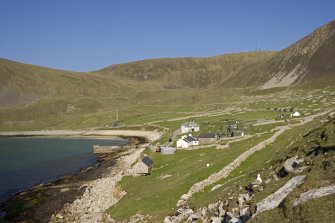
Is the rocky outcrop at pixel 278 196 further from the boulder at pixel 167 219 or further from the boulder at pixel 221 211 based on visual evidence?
the boulder at pixel 167 219

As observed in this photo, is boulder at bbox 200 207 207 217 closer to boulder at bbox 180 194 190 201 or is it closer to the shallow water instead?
boulder at bbox 180 194 190 201

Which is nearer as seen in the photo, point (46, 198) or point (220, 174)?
point (220, 174)

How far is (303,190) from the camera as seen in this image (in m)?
26.1

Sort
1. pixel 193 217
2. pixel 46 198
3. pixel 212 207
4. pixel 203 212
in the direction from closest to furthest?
pixel 212 207, pixel 203 212, pixel 193 217, pixel 46 198

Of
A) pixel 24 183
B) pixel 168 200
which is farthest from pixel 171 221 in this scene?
pixel 24 183

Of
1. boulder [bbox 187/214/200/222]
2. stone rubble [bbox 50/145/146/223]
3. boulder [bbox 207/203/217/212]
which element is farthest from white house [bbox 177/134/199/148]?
boulder [bbox 207/203/217/212]

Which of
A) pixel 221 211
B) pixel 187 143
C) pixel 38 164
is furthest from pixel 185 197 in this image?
pixel 38 164

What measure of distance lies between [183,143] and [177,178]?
2054 inches

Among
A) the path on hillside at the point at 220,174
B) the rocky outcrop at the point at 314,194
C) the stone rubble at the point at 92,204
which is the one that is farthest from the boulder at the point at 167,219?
the rocky outcrop at the point at 314,194

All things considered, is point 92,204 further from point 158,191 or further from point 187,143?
point 187,143

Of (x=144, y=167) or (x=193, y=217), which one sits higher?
(x=193, y=217)

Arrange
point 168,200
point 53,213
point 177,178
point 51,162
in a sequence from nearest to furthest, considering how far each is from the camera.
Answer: point 168,200
point 177,178
point 53,213
point 51,162

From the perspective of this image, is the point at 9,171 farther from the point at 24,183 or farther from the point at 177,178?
the point at 177,178

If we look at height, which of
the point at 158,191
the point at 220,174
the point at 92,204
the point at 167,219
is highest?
the point at 220,174
